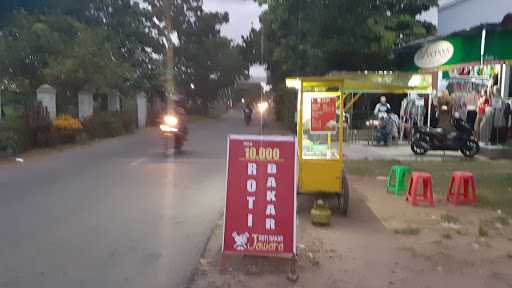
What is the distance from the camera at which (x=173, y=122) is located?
54.1 ft

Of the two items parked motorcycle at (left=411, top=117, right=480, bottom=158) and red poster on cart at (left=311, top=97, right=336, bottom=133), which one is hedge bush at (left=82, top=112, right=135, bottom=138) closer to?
parked motorcycle at (left=411, top=117, right=480, bottom=158)

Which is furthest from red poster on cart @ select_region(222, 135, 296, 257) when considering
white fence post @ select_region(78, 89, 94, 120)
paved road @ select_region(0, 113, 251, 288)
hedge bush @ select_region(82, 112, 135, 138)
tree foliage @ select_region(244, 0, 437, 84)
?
white fence post @ select_region(78, 89, 94, 120)

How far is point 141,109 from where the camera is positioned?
32.0 meters

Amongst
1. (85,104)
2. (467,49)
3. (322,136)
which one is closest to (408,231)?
(322,136)

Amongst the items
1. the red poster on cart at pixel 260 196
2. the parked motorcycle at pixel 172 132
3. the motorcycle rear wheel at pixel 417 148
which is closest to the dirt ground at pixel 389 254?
the red poster on cart at pixel 260 196

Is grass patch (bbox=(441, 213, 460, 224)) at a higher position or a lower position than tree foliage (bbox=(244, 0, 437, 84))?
lower

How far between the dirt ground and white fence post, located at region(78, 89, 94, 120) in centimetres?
1661

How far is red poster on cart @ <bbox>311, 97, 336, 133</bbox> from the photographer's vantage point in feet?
28.6

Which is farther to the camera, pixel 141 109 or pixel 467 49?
pixel 141 109

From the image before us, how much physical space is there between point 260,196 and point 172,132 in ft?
36.8

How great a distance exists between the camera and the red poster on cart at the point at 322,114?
8727 mm

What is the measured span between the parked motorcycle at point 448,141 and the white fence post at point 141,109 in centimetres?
1916

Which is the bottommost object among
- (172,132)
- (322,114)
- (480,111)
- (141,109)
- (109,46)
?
(172,132)

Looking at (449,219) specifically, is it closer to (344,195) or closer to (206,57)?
→ (344,195)
